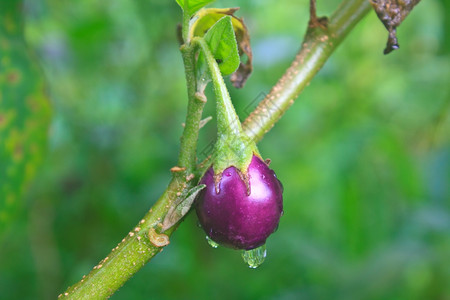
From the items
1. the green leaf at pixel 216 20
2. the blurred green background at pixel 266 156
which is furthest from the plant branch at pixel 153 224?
the blurred green background at pixel 266 156

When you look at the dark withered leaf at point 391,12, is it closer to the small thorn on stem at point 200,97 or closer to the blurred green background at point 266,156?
the small thorn on stem at point 200,97

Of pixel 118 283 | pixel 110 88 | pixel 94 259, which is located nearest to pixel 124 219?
pixel 94 259

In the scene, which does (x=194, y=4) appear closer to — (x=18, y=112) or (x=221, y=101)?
(x=221, y=101)

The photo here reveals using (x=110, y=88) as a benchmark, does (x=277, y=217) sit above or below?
above

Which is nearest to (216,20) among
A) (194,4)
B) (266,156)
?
(194,4)

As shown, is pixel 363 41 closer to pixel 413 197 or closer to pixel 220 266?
pixel 413 197

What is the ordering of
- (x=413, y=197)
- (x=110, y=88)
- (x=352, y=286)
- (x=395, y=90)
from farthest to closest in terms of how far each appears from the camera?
(x=395, y=90) → (x=110, y=88) → (x=413, y=197) → (x=352, y=286)

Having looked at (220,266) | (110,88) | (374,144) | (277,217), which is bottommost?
(220,266)
